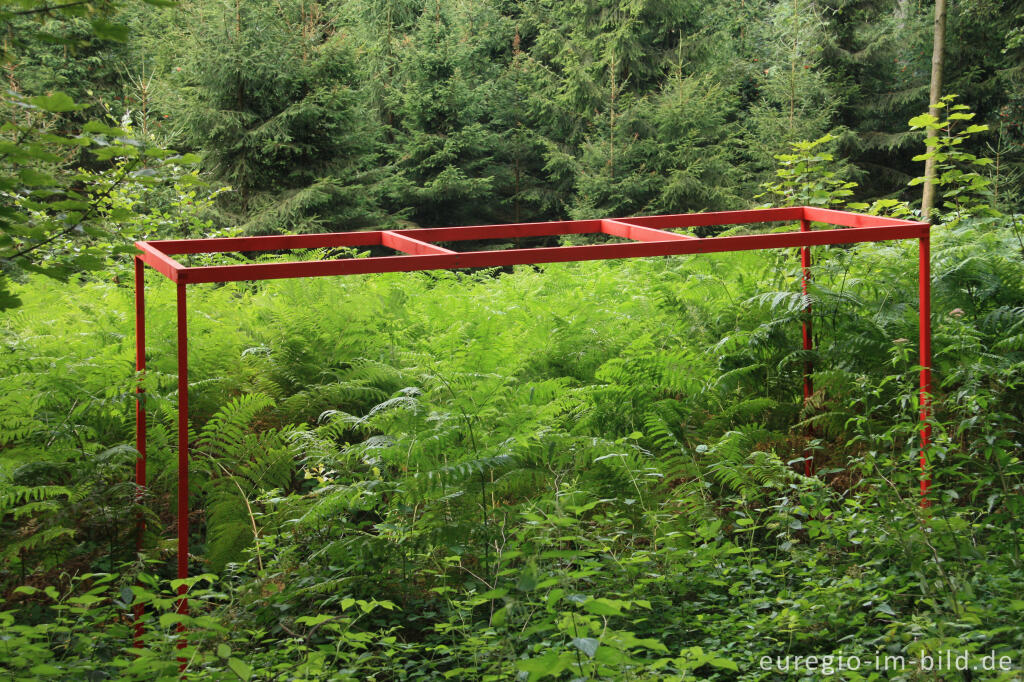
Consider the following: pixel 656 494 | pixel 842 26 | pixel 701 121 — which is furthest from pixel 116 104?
pixel 656 494

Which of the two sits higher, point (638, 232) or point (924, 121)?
point (924, 121)

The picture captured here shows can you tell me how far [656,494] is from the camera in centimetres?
408

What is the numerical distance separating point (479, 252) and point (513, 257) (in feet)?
0.51

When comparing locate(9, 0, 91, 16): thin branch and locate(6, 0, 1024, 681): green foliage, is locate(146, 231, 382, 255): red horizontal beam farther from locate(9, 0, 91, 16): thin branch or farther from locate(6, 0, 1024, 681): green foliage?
locate(9, 0, 91, 16): thin branch

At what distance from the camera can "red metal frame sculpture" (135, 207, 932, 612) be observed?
3078 millimetres

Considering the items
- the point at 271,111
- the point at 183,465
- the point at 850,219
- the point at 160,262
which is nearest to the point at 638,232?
the point at 850,219

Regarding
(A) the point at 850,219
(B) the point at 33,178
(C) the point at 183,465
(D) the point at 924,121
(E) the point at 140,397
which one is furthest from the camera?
(D) the point at 924,121

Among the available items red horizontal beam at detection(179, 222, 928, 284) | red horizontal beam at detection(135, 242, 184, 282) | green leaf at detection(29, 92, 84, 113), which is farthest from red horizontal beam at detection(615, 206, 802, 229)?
green leaf at detection(29, 92, 84, 113)

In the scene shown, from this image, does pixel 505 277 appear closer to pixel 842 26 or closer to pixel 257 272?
pixel 257 272

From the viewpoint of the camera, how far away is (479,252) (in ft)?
11.0

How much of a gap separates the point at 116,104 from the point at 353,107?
689cm

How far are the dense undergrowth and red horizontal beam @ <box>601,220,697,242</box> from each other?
2.06 ft

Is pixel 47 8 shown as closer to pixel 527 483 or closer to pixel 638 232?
pixel 527 483

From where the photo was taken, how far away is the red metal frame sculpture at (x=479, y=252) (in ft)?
10.1
